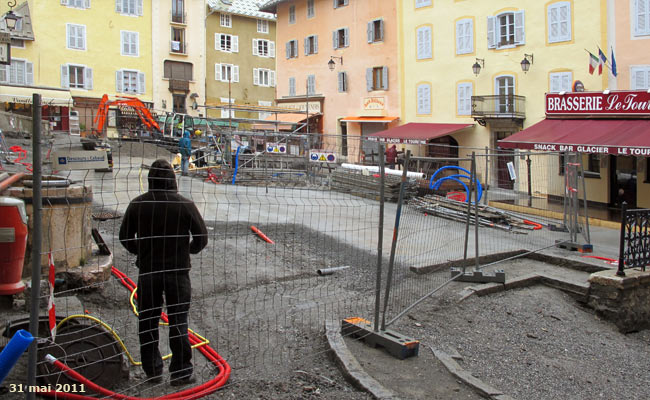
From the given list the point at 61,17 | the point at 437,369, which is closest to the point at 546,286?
the point at 437,369

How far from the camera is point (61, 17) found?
3934 cm

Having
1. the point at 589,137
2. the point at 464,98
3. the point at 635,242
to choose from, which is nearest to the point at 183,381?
the point at 635,242

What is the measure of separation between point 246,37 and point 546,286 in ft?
143

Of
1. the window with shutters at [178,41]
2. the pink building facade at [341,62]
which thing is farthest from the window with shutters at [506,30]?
the window with shutters at [178,41]

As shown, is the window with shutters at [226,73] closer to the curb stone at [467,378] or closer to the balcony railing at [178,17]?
the balcony railing at [178,17]

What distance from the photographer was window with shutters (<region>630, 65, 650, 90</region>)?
2041cm

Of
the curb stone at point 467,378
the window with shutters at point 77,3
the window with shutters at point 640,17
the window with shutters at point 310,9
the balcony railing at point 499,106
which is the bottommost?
the curb stone at point 467,378

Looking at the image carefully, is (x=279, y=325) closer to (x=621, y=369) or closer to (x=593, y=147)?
(x=621, y=369)

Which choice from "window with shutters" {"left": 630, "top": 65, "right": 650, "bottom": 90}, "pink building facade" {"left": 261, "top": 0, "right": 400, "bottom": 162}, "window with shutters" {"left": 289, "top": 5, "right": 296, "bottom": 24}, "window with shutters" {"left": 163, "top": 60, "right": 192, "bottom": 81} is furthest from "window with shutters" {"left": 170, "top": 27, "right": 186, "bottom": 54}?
"window with shutters" {"left": 630, "top": 65, "right": 650, "bottom": 90}

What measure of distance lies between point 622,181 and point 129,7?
3554 cm

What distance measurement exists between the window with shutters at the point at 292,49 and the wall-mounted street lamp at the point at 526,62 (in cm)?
1786

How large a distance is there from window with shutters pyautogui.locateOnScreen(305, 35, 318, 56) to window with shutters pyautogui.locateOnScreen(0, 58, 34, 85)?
58.5 ft

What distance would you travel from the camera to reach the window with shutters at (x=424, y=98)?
29.7m

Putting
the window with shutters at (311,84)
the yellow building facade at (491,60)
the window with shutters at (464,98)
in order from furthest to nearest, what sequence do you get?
1. the window with shutters at (311,84)
2. the window with shutters at (464,98)
3. the yellow building facade at (491,60)
